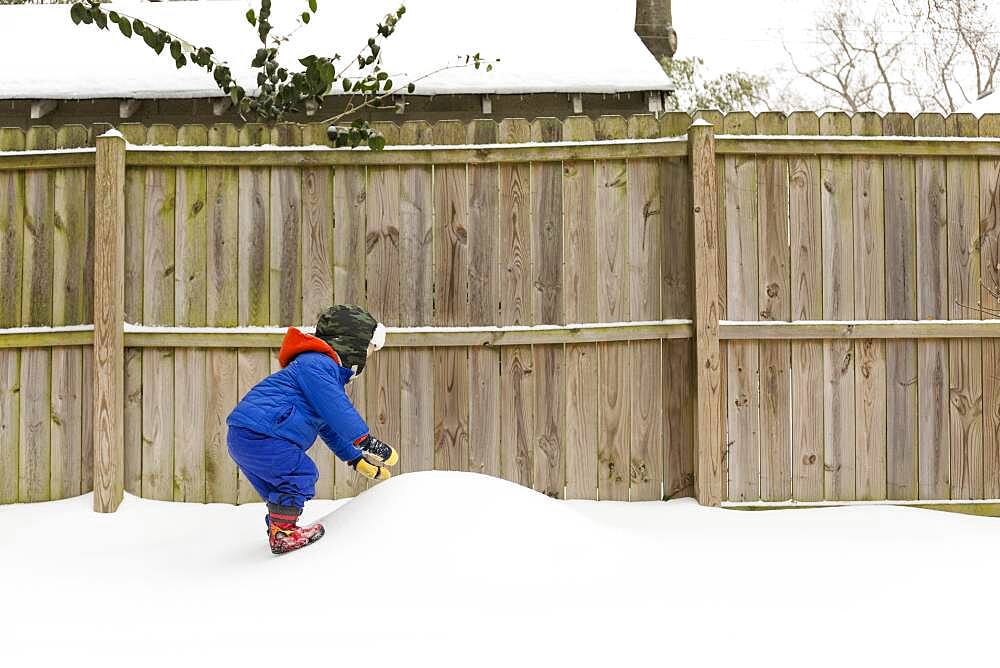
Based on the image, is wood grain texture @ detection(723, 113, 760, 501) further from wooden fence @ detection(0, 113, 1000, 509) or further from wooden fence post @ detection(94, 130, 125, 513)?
wooden fence post @ detection(94, 130, 125, 513)

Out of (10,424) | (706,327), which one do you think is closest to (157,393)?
(10,424)

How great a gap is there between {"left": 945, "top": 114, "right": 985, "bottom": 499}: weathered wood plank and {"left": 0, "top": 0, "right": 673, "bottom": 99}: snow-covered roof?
5.16 meters

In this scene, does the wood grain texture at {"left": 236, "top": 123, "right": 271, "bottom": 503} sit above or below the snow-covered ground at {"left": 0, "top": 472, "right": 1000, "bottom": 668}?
above

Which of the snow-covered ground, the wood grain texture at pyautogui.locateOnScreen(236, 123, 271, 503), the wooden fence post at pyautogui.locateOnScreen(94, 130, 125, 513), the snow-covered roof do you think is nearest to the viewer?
the snow-covered ground

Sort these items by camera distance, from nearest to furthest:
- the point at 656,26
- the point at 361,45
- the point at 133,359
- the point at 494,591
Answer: the point at 494,591
the point at 133,359
the point at 361,45
the point at 656,26

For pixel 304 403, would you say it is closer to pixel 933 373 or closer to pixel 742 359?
pixel 742 359

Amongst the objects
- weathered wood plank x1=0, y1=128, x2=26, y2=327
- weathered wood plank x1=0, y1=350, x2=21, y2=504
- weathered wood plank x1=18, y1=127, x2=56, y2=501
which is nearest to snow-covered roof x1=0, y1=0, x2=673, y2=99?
weathered wood plank x1=0, y1=128, x2=26, y2=327

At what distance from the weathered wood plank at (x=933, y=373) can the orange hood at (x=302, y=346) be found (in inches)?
128

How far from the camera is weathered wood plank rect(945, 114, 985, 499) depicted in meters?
4.84

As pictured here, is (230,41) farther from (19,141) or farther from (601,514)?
(601,514)

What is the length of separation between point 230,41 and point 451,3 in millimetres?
2947

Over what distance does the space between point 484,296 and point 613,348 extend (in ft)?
2.56

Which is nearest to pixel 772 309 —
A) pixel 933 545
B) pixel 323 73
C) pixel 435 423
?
pixel 933 545

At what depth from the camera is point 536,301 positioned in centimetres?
480
